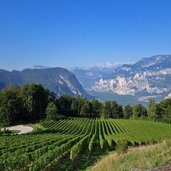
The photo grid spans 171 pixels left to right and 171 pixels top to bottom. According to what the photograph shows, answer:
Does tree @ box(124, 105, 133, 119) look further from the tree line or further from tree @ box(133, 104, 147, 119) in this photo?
tree @ box(133, 104, 147, 119)

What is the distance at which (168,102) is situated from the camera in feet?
505

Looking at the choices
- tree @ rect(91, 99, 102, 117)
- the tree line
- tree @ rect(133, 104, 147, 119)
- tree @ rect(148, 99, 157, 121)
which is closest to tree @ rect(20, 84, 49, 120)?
the tree line

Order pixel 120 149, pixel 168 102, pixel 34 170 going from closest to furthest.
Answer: pixel 34 170, pixel 120 149, pixel 168 102

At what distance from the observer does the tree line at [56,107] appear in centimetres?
12812

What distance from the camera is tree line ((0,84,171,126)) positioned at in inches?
5044

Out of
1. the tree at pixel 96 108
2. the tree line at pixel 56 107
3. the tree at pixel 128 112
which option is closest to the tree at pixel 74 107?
the tree line at pixel 56 107

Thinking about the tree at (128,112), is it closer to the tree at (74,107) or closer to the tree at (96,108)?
the tree at (96,108)

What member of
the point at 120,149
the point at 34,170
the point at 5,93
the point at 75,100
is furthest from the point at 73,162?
the point at 75,100

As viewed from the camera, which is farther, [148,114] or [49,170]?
[148,114]

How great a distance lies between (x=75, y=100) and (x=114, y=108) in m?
18.3

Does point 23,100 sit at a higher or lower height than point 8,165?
higher

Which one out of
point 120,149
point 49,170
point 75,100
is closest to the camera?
point 49,170

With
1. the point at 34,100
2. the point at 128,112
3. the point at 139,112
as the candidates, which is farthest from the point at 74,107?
the point at 34,100

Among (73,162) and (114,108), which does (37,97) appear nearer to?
(114,108)
